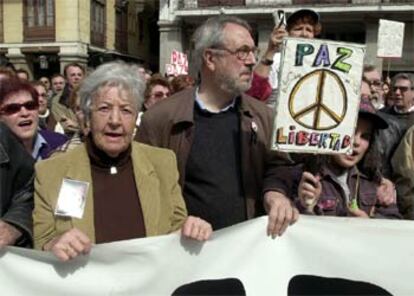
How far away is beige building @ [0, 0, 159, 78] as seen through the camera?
24.9 m

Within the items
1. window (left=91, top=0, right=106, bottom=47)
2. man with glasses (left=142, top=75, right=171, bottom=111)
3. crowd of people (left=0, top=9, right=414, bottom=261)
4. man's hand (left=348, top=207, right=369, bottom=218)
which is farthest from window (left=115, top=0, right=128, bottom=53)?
man's hand (left=348, top=207, right=369, bottom=218)

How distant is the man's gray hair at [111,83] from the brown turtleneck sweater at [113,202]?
0.71 feet

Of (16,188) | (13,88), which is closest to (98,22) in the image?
(13,88)

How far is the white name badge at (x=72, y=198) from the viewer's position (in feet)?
7.06

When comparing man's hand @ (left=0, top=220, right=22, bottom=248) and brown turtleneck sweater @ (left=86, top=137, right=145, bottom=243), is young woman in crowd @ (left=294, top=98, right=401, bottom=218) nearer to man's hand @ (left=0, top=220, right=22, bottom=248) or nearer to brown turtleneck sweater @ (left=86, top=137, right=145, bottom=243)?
brown turtleneck sweater @ (left=86, top=137, right=145, bottom=243)

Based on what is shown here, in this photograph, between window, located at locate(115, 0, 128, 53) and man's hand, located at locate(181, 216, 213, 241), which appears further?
window, located at locate(115, 0, 128, 53)

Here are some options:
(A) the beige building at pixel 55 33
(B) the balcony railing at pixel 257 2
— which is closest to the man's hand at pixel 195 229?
(B) the balcony railing at pixel 257 2

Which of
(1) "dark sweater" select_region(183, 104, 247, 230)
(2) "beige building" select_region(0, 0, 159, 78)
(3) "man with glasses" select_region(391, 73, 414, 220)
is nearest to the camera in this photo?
(1) "dark sweater" select_region(183, 104, 247, 230)

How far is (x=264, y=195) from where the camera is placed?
8.07ft

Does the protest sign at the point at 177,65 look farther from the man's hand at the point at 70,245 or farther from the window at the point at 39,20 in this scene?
the window at the point at 39,20

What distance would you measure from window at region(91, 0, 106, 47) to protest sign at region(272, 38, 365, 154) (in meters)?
25.2

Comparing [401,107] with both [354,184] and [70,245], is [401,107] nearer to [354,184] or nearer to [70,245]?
[354,184]

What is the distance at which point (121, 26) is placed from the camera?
30.4m

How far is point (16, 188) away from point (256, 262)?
3.18ft
